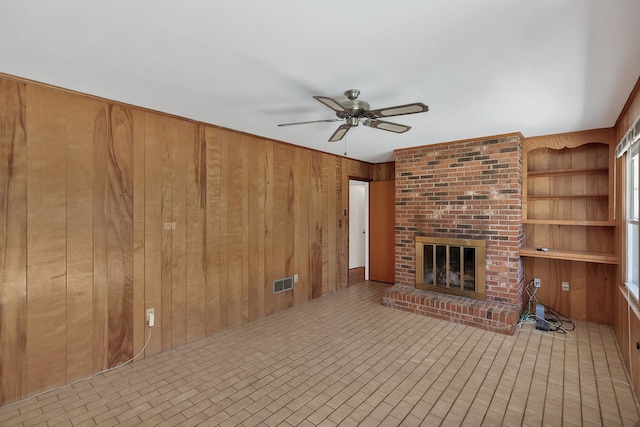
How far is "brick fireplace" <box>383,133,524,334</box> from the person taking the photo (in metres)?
3.81

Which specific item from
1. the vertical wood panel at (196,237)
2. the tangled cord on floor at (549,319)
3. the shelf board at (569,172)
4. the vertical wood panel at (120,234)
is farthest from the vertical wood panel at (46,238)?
the shelf board at (569,172)

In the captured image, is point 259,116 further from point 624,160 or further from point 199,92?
point 624,160

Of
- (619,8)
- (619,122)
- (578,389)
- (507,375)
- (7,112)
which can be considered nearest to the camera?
(619,8)

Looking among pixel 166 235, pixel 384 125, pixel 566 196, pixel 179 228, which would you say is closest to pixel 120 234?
pixel 166 235

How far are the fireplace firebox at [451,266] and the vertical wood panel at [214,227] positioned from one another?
2850 mm

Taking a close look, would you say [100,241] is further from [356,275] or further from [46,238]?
[356,275]

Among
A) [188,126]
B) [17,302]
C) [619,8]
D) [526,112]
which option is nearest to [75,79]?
[188,126]

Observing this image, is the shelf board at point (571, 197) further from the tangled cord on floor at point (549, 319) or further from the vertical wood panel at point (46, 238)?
the vertical wood panel at point (46, 238)

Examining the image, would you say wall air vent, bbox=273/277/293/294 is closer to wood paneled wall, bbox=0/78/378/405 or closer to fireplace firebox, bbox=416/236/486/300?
wood paneled wall, bbox=0/78/378/405

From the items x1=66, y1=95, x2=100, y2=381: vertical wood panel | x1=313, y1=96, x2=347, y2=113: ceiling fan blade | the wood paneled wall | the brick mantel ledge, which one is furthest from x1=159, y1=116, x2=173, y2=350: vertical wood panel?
the brick mantel ledge

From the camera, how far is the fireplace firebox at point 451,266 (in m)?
4.02

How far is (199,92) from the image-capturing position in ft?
8.25

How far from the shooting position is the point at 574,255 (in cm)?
359

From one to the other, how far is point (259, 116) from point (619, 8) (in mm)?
2672
